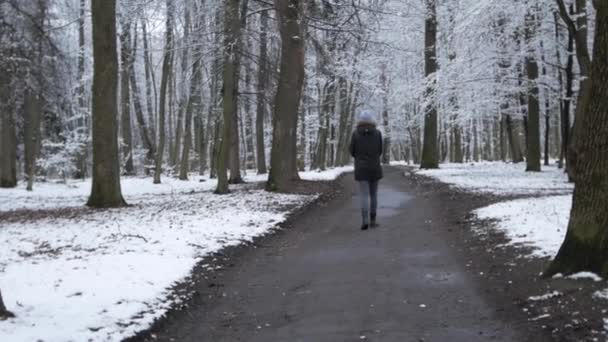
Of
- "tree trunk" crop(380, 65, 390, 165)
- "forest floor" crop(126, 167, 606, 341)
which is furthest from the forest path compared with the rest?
"tree trunk" crop(380, 65, 390, 165)

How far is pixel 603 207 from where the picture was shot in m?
5.52

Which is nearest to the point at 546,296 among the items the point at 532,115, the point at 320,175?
the point at 532,115

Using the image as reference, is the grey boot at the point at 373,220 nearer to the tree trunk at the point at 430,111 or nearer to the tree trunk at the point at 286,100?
the tree trunk at the point at 286,100

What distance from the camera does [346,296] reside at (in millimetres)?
5938

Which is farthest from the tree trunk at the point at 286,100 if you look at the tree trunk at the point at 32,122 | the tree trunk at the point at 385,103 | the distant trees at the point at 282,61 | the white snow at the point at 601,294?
the tree trunk at the point at 385,103

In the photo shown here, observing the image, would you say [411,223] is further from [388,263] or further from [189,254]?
[189,254]

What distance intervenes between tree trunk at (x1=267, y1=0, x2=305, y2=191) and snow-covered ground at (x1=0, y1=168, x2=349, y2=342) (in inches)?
84.5

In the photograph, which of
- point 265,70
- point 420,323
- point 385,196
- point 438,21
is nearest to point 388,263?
point 420,323

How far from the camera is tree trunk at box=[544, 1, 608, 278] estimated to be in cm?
552

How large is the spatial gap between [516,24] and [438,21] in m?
7.72

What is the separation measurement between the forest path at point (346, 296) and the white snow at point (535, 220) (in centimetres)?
101

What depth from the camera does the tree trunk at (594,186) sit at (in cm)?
552

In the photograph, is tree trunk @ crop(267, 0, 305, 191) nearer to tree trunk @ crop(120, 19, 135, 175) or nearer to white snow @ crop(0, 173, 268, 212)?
white snow @ crop(0, 173, 268, 212)

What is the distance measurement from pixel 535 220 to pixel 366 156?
2.99 metres
